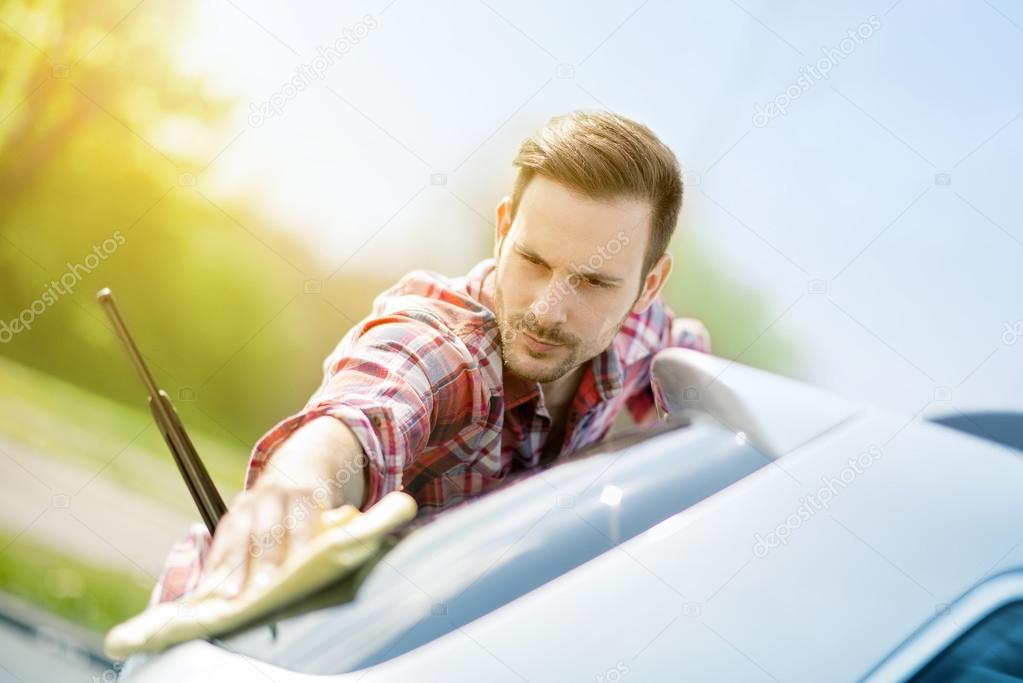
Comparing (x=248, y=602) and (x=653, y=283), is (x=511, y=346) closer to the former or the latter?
(x=653, y=283)

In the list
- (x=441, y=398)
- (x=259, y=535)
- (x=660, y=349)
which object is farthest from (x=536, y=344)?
(x=259, y=535)

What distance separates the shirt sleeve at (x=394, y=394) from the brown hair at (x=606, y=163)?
21cm

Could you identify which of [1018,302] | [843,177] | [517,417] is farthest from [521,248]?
[1018,302]

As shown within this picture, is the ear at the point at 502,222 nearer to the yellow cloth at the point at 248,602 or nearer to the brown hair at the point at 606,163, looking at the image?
the brown hair at the point at 606,163

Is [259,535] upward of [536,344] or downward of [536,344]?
downward

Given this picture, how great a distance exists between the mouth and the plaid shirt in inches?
1.3

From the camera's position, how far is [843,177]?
4.29 feet

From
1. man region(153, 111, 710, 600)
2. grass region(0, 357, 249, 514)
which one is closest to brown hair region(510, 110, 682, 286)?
man region(153, 111, 710, 600)

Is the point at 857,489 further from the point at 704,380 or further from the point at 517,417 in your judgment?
the point at 517,417

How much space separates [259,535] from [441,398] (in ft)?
0.94

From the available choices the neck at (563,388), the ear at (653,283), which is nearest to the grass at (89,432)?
the neck at (563,388)

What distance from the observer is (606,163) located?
865 millimetres

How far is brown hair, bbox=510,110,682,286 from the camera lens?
862 millimetres

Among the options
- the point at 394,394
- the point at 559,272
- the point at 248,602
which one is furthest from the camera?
the point at 559,272
